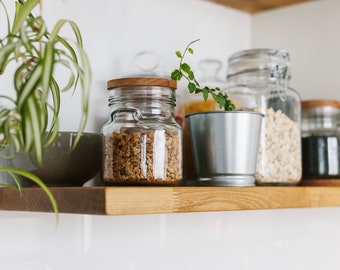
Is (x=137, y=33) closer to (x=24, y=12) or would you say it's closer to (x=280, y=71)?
(x=280, y=71)

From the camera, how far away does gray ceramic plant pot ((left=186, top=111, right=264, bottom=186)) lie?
1.29m

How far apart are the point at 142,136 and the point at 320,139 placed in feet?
2.13

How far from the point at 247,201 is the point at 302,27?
2.64 ft

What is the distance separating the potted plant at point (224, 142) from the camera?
1.29 metres

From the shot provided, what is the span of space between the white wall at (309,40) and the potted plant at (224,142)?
58 centimetres

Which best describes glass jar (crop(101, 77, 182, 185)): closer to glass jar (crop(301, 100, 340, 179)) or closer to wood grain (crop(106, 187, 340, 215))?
wood grain (crop(106, 187, 340, 215))

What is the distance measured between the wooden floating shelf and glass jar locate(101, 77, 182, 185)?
72 mm

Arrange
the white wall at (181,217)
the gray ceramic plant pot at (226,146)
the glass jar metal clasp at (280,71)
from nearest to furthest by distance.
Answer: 1. the gray ceramic plant pot at (226,146)
2. the white wall at (181,217)
3. the glass jar metal clasp at (280,71)

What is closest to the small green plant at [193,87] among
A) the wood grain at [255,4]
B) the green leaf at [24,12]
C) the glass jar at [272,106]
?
the glass jar at [272,106]

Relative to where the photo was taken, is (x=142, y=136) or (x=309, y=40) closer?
(x=142, y=136)

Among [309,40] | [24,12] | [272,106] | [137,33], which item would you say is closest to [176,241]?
[272,106]

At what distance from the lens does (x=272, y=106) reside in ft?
4.99

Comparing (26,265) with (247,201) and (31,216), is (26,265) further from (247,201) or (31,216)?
(247,201)

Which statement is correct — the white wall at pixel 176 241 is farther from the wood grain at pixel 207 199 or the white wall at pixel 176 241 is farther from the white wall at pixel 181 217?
the wood grain at pixel 207 199
